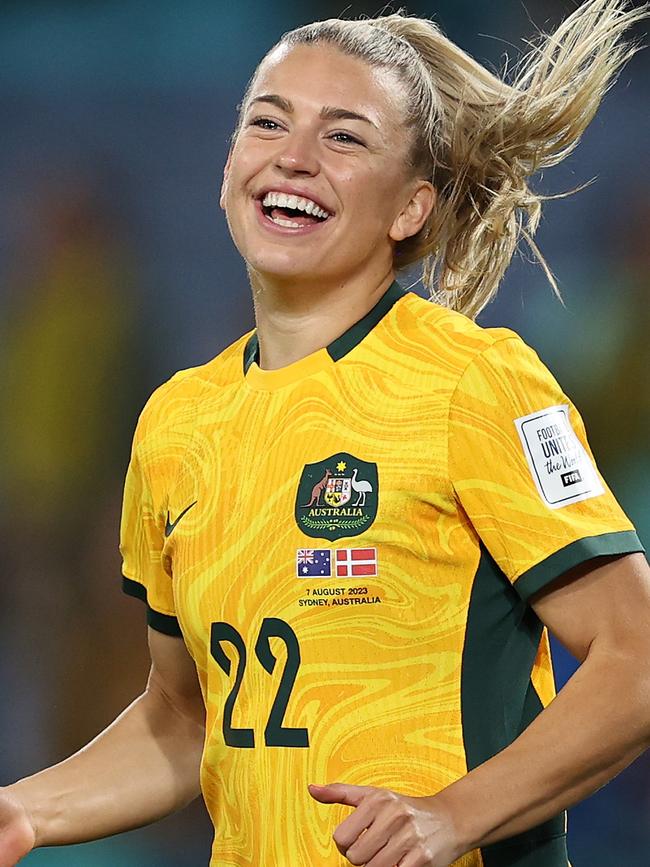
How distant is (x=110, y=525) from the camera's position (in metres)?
3.59

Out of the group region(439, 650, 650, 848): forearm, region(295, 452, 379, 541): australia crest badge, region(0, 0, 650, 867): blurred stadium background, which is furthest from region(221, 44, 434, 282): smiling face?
region(0, 0, 650, 867): blurred stadium background

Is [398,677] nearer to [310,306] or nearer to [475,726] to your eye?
[475,726]

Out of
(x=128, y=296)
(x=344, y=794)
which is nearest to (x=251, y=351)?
(x=344, y=794)

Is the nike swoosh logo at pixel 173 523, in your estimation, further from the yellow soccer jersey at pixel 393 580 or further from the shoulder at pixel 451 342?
the shoulder at pixel 451 342

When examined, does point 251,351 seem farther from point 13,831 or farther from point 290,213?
point 13,831

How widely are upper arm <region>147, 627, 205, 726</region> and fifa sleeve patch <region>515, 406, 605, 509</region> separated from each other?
2.04 feet

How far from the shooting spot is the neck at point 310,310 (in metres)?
1.71

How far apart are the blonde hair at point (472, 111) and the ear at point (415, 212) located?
0.06 ft

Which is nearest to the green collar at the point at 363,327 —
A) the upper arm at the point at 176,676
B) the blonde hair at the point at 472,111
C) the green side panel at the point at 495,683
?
the blonde hair at the point at 472,111

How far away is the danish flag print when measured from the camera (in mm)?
1489

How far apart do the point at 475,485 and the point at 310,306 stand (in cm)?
39

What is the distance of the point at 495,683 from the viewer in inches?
58.7

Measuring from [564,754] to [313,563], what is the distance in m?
0.35

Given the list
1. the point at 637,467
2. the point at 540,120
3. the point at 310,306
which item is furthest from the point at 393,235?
the point at 637,467
